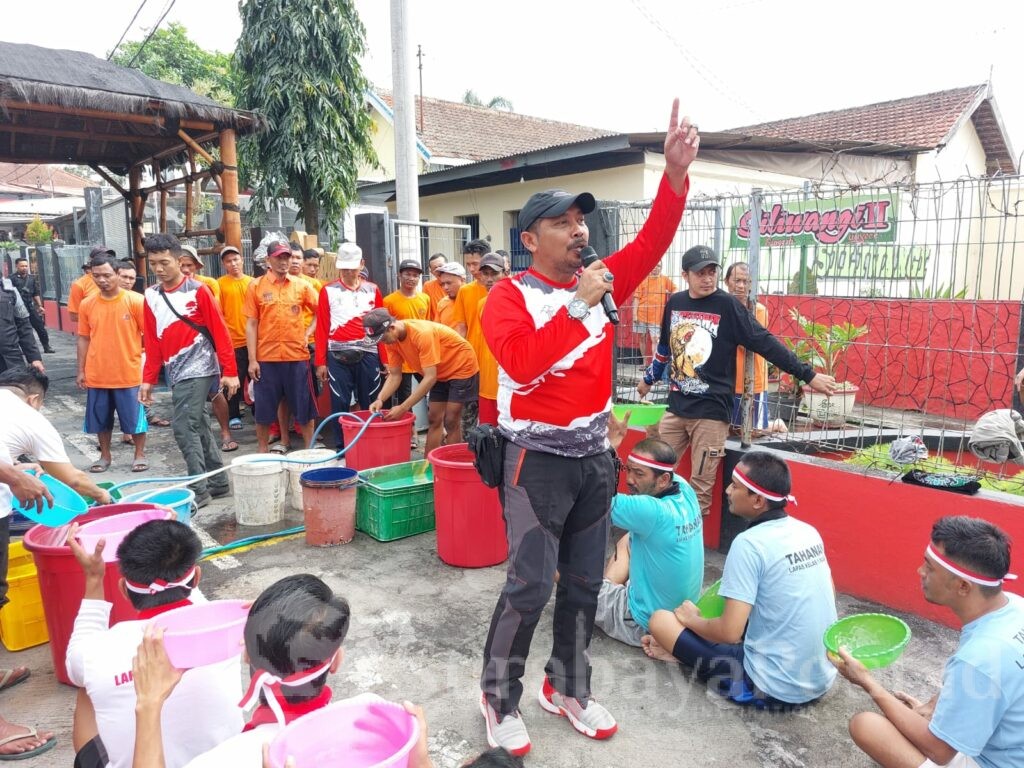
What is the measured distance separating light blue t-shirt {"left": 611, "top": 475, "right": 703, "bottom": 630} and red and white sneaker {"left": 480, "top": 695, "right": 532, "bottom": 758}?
0.97 meters

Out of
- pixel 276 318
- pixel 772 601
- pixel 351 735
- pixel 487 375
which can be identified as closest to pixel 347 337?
pixel 276 318

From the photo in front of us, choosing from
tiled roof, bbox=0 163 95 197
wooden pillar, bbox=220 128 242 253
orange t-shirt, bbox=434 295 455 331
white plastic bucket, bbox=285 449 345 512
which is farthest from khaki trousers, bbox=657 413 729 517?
tiled roof, bbox=0 163 95 197

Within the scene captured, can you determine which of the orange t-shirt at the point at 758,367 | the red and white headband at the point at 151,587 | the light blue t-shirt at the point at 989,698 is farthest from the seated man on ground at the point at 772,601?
the orange t-shirt at the point at 758,367

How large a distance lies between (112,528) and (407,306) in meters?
4.20

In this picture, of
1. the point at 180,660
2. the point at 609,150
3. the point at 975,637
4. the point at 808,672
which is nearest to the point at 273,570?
the point at 180,660

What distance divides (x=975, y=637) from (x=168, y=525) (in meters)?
2.51

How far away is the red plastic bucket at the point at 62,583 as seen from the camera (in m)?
3.00

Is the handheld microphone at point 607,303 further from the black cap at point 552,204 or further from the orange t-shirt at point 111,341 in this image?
the orange t-shirt at point 111,341

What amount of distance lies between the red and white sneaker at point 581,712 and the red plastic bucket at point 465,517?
140 centimetres

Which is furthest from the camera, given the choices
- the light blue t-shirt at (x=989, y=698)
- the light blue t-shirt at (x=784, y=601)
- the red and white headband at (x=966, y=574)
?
the light blue t-shirt at (x=784, y=601)

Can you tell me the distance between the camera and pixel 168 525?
2.14m

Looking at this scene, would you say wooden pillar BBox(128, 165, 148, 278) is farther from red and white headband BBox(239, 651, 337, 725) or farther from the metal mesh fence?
red and white headband BBox(239, 651, 337, 725)

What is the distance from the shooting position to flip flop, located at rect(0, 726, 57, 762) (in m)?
2.76

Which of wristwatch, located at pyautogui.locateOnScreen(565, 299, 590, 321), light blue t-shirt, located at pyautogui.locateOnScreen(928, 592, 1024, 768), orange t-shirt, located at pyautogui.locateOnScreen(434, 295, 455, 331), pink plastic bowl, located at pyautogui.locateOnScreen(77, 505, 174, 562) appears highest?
wristwatch, located at pyautogui.locateOnScreen(565, 299, 590, 321)
